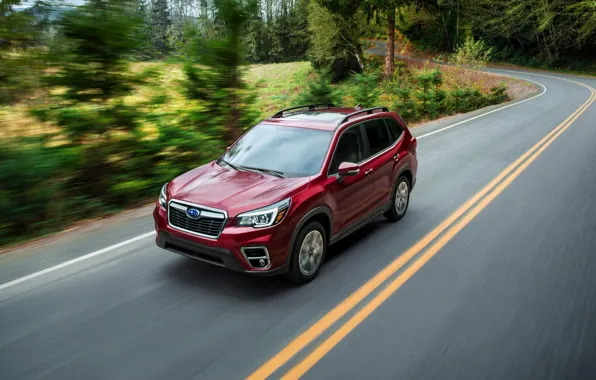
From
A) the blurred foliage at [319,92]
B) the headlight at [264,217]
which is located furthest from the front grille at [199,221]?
the blurred foliage at [319,92]

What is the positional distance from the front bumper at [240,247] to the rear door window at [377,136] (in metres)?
2.29

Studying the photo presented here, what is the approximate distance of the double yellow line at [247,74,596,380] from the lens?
161 inches

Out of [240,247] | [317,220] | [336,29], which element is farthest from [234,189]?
[336,29]

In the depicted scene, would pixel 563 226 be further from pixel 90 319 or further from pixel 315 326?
pixel 90 319

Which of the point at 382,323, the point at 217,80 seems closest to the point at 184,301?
the point at 382,323

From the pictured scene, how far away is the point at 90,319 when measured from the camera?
185 inches

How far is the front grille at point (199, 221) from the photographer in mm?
5051

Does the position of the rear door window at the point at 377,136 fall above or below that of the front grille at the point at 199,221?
above

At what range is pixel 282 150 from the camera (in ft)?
20.4

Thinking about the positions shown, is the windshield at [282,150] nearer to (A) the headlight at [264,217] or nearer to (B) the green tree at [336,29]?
(A) the headlight at [264,217]

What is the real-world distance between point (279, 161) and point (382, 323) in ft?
7.66

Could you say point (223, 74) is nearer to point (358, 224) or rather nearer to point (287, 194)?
point (358, 224)

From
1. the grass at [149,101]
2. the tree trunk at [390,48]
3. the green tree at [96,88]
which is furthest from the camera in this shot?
the tree trunk at [390,48]

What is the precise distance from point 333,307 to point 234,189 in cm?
163
